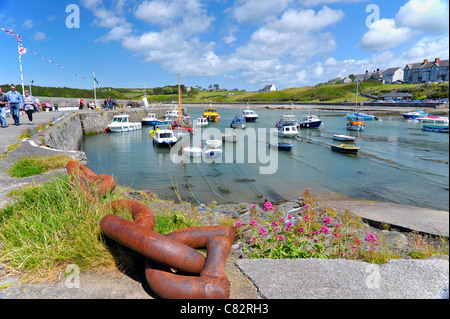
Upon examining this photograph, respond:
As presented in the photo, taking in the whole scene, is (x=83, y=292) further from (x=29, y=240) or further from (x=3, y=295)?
(x=29, y=240)

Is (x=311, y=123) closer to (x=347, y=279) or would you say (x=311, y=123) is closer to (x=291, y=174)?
(x=291, y=174)

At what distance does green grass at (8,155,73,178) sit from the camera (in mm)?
8062

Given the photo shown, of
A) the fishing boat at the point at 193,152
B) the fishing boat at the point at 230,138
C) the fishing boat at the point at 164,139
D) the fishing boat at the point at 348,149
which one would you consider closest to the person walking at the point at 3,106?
the fishing boat at the point at 193,152

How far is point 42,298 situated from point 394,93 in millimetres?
132709

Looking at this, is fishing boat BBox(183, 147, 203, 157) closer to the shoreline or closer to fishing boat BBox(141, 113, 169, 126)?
the shoreline

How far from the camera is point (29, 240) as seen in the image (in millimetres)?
3523

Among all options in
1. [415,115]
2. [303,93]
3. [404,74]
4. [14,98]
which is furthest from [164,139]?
[404,74]

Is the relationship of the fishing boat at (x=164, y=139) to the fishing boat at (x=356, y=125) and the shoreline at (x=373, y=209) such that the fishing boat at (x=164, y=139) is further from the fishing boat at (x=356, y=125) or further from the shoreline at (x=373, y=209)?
the fishing boat at (x=356, y=125)

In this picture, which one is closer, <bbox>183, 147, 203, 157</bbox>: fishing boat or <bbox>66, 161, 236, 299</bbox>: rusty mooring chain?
<bbox>66, 161, 236, 299</bbox>: rusty mooring chain

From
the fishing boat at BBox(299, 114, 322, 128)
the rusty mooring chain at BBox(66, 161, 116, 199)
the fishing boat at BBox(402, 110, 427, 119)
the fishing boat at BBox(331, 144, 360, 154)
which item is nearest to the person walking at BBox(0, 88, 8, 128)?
the rusty mooring chain at BBox(66, 161, 116, 199)

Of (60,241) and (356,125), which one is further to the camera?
(356,125)

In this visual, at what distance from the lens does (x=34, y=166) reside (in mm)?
8586
